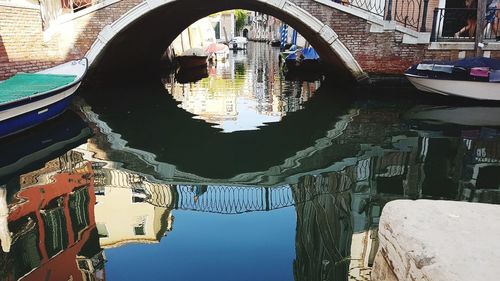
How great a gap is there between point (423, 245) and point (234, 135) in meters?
4.70

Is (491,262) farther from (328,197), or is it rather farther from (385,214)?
(328,197)

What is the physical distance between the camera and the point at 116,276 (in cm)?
233

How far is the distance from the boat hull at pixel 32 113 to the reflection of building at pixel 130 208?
1.60 metres

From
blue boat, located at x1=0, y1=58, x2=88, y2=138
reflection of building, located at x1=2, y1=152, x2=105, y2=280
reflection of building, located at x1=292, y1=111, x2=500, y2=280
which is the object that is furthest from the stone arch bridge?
reflection of building, located at x1=2, y1=152, x2=105, y2=280

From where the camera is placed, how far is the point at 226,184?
3959mm

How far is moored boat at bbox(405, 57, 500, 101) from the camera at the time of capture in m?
7.02

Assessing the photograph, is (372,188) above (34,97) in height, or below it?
Result: below

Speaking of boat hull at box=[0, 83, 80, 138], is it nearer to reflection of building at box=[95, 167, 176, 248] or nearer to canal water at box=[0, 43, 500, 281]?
canal water at box=[0, 43, 500, 281]

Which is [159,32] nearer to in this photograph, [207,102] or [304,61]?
[207,102]

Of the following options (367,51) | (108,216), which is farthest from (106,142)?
(367,51)

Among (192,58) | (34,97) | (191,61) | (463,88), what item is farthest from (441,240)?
(191,61)

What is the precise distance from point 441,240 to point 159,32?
37.4ft

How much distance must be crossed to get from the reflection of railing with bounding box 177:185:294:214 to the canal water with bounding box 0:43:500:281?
0.02 metres

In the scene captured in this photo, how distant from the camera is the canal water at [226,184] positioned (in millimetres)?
2516
